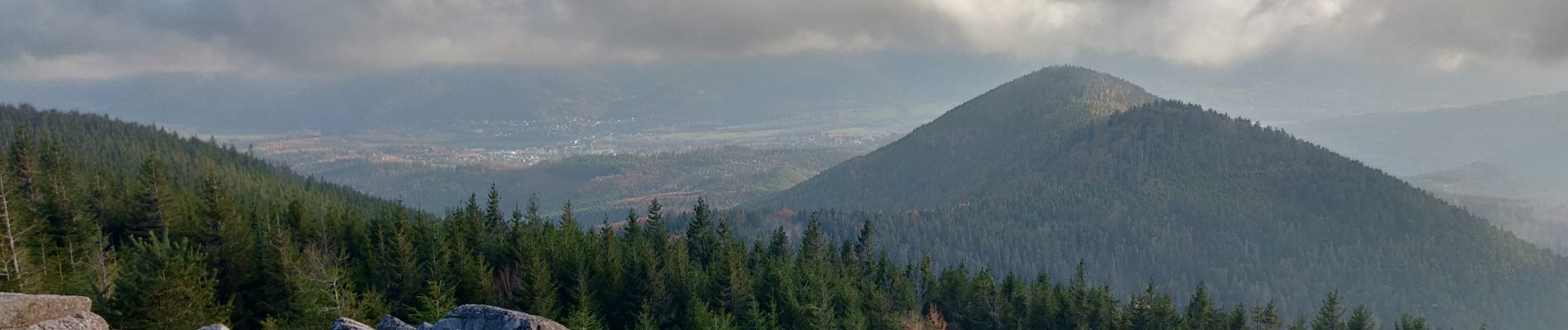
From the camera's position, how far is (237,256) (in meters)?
51.8

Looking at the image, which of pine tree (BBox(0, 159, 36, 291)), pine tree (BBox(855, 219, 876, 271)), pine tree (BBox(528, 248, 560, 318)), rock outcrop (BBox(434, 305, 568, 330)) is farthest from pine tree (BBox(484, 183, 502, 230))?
rock outcrop (BBox(434, 305, 568, 330))

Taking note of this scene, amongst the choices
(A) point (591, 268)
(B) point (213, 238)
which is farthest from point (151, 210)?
(A) point (591, 268)

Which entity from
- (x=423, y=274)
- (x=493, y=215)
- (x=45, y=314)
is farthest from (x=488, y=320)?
(x=493, y=215)

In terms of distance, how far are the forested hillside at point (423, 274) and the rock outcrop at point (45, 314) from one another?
10.1 m

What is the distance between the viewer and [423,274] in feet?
182

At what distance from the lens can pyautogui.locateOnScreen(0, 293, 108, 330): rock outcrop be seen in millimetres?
22297

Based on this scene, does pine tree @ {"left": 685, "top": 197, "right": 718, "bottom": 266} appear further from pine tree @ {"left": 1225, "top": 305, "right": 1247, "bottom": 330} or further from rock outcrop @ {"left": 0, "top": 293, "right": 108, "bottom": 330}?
rock outcrop @ {"left": 0, "top": 293, "right": 108, "bottom": 330}

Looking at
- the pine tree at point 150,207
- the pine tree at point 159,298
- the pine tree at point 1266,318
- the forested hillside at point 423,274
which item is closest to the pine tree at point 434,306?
the forested hillside at point 423,274

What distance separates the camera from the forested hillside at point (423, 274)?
131ft

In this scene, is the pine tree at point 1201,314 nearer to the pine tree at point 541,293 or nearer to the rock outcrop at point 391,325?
the pine tree at point 541,293

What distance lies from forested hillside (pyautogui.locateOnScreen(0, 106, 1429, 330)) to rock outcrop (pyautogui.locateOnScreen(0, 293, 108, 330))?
10.1m

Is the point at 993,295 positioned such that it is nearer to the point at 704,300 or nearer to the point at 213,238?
the point at 704,300

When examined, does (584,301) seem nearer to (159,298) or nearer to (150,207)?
(159,298)

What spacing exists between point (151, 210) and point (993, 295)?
2865 inches
